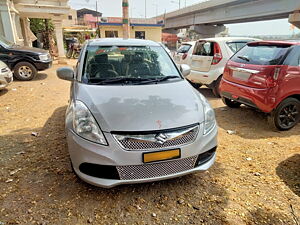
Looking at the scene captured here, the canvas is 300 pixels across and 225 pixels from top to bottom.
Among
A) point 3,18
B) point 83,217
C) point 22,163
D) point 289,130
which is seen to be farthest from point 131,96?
point 3,18

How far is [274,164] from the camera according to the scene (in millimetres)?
3041

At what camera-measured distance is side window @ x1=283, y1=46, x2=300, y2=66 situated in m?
3.75

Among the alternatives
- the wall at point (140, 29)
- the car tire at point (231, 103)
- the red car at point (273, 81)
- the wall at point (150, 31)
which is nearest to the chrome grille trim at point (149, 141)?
the red car at point (273, 81)

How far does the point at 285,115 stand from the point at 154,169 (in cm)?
302

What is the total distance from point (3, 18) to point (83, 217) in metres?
12.4

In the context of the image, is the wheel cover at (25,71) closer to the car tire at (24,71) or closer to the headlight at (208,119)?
the car tire at (24,71)

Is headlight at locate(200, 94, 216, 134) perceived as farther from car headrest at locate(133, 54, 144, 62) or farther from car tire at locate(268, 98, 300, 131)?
car tire at locate(268, 98, 300, 131)

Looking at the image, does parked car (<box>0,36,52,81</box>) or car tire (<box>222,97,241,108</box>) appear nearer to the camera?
car tire (<box>222,97,241,108</box>)

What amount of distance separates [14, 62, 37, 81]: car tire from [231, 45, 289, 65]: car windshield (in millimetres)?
7237

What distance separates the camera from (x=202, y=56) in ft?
21.0

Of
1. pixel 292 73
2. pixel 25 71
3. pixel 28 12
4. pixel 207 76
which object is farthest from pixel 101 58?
pixel 28 12

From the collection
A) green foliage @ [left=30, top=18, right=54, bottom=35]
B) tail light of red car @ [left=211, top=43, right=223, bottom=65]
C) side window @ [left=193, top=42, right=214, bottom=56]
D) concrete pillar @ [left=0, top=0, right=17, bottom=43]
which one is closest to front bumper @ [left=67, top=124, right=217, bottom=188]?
tail light of red car @ [left=211, top=43, right=223, bottom=65]

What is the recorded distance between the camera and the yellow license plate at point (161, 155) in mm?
2115

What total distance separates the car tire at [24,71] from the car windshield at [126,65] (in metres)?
6.03
